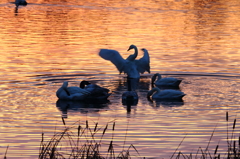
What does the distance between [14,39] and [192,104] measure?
14.6 m

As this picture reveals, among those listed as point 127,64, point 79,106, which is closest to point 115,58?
point 127,64

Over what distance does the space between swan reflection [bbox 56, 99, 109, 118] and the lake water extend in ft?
0.10

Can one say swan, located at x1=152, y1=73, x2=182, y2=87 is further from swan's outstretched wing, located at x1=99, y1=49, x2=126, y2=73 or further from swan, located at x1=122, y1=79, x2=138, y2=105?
swan, located at x1=122, y1=79, x2=138, y2=105

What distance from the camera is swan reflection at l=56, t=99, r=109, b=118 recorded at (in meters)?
14.1

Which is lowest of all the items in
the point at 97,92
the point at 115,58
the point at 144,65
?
the point at 97,92

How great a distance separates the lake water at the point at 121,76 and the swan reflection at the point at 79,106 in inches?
1.2

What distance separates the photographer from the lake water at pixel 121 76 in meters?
11.6

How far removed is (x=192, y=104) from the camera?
14578 millimetres

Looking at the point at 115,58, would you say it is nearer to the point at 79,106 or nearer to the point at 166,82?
the point at 166,82

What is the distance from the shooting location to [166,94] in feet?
Result: 50.9

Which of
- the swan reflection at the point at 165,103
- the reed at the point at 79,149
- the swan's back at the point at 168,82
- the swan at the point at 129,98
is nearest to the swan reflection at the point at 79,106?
the swan at the point at 129,98

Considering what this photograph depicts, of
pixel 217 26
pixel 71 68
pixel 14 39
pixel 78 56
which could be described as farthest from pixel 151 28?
A: pixel 71 68

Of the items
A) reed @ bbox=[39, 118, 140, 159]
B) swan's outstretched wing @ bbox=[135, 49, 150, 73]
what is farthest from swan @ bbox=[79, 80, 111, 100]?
swan's outstretched wing @ bbox=[135, 49, 150, 73]

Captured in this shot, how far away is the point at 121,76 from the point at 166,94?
4176 millimetres
